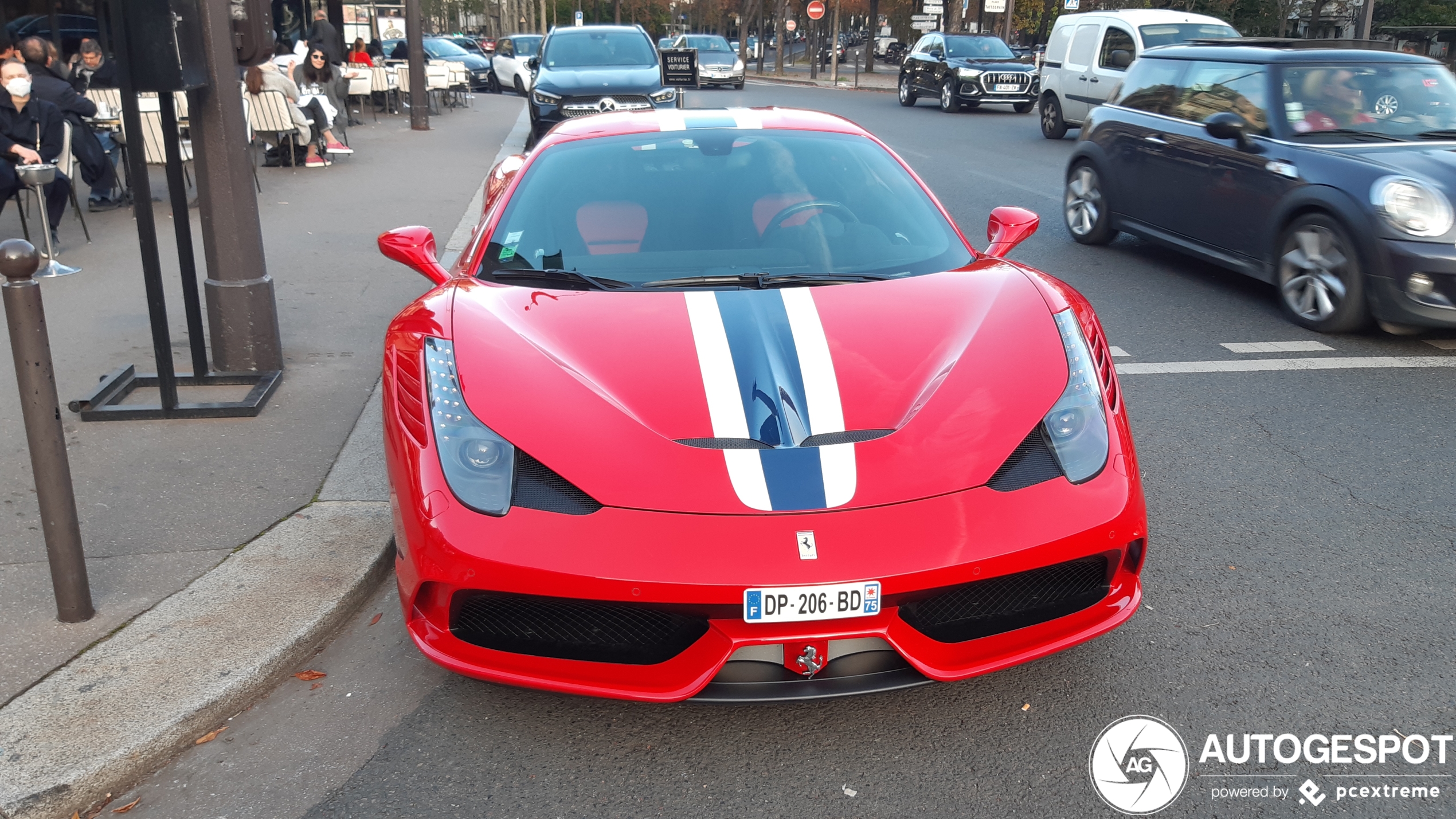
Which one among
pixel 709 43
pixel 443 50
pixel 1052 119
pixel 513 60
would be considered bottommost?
pixel 1052 119

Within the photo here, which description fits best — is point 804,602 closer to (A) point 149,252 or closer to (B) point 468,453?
(B) point 468,453

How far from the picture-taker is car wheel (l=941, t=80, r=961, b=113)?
23.1m

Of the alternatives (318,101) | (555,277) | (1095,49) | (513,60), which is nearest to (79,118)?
(318,101)

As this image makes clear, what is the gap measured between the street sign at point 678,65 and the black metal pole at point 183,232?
2236 cm

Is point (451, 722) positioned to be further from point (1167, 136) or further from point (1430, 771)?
A: point (1167, 136)

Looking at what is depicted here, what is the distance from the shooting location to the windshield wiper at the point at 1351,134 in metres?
6.82

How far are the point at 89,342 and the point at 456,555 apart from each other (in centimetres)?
439

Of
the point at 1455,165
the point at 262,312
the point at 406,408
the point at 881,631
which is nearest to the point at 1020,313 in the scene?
the point at 881,631

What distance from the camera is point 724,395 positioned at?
2.86 metres

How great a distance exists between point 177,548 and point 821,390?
220 centimetres

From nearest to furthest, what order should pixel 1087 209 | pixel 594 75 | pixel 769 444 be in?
pixel 769 444, pixel 1087 209, pixel 594 75

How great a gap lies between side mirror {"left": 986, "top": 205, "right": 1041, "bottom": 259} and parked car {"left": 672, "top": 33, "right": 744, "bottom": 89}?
99.6 ft

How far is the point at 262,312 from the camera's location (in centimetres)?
538

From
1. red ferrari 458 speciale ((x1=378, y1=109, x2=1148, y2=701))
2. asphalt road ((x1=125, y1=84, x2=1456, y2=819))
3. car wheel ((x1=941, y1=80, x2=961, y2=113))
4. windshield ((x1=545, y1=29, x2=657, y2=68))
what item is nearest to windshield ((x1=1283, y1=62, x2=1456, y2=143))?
asphalt road ((x1=125, y1=84, x2=1456, y2=819))
